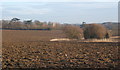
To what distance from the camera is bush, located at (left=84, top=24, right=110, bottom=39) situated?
41.6 metres

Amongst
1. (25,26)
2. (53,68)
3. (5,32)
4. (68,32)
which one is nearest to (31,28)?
(25,26)

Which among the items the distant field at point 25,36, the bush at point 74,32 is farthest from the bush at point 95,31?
the distant field at point 25,36

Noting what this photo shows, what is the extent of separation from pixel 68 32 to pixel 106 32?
27.8 ft

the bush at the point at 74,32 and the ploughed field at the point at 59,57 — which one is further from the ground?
the bush at the point at 74,32

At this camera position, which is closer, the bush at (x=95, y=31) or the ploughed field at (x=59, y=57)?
the ploughed field at (x=59, y=57)

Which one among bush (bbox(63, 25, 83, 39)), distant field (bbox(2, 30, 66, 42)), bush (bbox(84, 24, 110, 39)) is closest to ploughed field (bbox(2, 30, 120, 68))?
bush (bbox(84, 24, 110, 39))

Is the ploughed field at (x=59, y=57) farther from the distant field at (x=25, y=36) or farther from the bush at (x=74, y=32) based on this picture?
the bush at (x=74, y=32)

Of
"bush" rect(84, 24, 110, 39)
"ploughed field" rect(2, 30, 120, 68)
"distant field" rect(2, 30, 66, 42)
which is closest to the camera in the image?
"ploughed field" rect(2, 30, 120, 68)

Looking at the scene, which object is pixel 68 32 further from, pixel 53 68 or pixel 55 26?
pixel 53 68

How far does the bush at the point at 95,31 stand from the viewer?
4162 centimetres

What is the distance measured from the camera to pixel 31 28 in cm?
6781

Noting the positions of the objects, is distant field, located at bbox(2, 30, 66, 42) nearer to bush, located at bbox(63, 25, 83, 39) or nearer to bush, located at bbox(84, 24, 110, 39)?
bush, located at bbox(63, 25, 83, 39)

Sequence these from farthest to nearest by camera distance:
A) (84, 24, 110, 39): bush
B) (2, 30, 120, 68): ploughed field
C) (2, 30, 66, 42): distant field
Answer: (2, 30, 66, 42): distant field, (84, 24, 110, 39): bush, (2, 30, 120, 68): ploughed field

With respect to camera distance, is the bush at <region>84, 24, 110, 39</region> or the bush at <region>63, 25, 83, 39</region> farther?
the bush at <region>63, 25, 83, 39</region>
